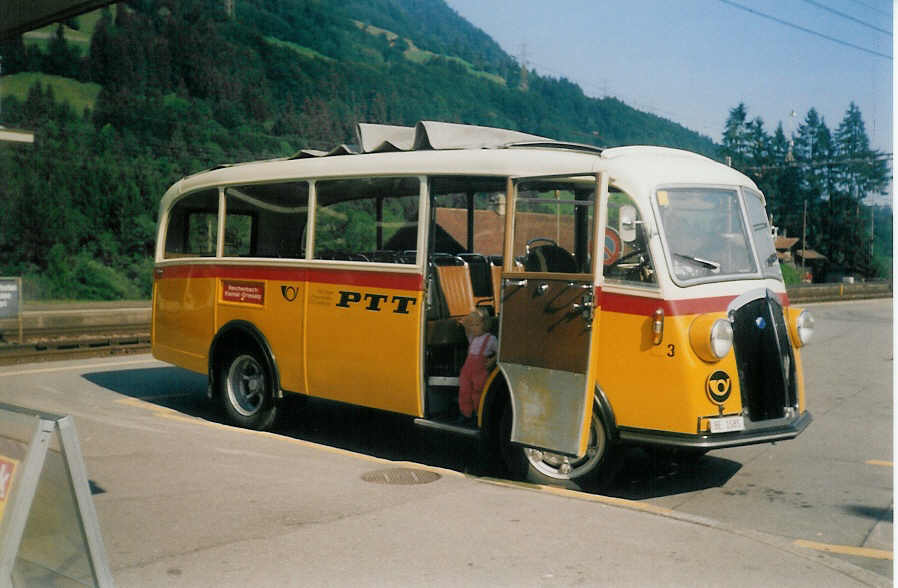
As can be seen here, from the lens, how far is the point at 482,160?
770 cm

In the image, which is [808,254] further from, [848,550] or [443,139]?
[848,550]

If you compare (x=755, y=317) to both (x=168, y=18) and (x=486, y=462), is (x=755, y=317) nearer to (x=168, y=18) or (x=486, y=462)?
(x=486, y=462)

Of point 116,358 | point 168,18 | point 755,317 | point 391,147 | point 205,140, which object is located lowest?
point 116,358

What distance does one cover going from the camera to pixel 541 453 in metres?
7.31

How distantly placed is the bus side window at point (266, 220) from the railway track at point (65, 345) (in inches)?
302

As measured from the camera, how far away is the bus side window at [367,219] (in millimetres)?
8242

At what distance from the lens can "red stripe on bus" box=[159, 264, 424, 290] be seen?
809 cm

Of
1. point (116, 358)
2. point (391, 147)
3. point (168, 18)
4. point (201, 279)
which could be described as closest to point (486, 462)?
point (391, 147)

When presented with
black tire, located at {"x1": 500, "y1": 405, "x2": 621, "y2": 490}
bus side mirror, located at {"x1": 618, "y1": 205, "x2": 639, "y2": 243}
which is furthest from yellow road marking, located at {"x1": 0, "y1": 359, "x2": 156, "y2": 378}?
bus side mirror, located at {"x1": 618, "y1": 205, "x2": 639, "y2": 243}

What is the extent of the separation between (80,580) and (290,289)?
5.28 meters

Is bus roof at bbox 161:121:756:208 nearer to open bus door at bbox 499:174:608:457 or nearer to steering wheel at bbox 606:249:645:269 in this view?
open bus door at bbox 499:174:608:457

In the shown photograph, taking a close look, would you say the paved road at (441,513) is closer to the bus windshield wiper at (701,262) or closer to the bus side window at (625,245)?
the bus side window at (625,245)

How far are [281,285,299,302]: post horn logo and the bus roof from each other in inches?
43.4

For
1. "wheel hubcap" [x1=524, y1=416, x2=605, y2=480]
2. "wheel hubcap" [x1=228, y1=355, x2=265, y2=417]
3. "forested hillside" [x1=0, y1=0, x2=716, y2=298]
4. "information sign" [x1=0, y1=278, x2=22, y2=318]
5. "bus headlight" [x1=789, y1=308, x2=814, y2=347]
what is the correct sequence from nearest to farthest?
"wheel hubcap" [x1=524, y1=416, x2=605, y2=480] < "bus headlight" [x1=789, y1=308, x2=814, y2=347] < "wheel hubcap" [x1=228, y1=355, x2=265, y2=417] < "information sign" [x1=0, y1=278, x2=22, y2=318] < "forested hillside" [x1=0, y1=0, x2=716, y2=298]
